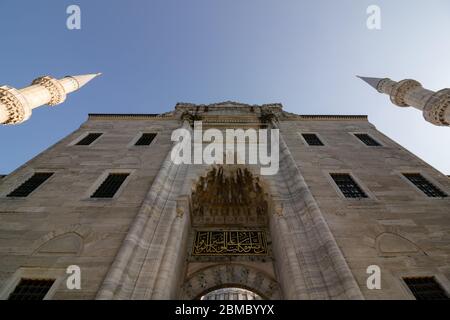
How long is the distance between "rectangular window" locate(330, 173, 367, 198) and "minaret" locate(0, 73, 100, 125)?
38.7 ft

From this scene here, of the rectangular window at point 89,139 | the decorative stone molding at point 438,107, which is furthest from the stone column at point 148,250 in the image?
the decorative stone molding at point 438,107

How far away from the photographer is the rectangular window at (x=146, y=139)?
13.6 meters

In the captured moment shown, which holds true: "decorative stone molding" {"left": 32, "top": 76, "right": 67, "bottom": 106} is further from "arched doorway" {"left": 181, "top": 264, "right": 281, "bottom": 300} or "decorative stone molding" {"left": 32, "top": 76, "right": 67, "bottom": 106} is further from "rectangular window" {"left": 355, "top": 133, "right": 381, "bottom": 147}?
"rectangular window" {"left": 355, "top": 133, "right": 381, "bottom": 147}

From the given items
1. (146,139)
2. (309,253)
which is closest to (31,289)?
(309,253)

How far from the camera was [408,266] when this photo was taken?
23.3 feet

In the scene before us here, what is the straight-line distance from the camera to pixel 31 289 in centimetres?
660

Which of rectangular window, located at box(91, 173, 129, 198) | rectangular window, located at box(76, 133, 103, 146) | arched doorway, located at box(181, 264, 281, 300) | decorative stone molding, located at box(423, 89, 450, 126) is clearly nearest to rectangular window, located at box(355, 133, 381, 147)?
decorative stone molding, located at box(423, 89, 450, 126)

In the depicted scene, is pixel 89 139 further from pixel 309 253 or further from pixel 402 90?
pixel 402 90

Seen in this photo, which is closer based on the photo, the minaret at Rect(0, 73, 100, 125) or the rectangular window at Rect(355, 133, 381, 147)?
the minaret at Rect(0, 73, 100, 125)

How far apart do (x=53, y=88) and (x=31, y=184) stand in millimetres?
5330

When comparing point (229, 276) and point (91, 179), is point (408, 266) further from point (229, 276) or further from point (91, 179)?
point (91, 179)

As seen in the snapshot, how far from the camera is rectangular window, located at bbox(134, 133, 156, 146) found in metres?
13.6
